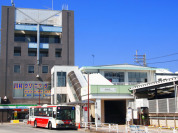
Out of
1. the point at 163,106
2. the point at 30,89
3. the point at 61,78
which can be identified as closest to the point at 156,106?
the point at 163,106

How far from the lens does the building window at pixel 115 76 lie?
6544cm

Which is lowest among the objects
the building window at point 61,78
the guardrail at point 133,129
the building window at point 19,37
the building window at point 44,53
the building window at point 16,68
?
the guardrail at point 133,129

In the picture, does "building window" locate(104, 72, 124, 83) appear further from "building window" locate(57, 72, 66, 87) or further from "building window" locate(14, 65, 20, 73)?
"building window" locate(14, 65, 20, 73)

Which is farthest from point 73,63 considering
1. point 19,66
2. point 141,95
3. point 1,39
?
point 141,95

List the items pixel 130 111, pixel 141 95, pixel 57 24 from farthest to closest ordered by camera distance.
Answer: pixel 57 24 → pixel 141 95 → pixel 130 111

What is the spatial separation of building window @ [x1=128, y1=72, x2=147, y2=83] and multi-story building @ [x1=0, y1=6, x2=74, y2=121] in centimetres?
1449

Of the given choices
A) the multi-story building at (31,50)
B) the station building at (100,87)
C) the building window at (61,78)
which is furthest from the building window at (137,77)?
the building window at (61,78)

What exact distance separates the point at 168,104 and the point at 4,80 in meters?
43.7

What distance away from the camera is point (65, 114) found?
33781 mm

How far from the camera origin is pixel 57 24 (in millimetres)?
73062

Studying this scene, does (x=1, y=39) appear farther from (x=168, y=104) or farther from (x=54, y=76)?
(x=168, y=104)

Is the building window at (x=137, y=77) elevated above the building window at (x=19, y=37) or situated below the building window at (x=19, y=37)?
below

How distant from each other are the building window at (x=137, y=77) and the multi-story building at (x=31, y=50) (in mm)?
14489

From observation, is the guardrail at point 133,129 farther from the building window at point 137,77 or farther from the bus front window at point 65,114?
the building window at point 137,77
